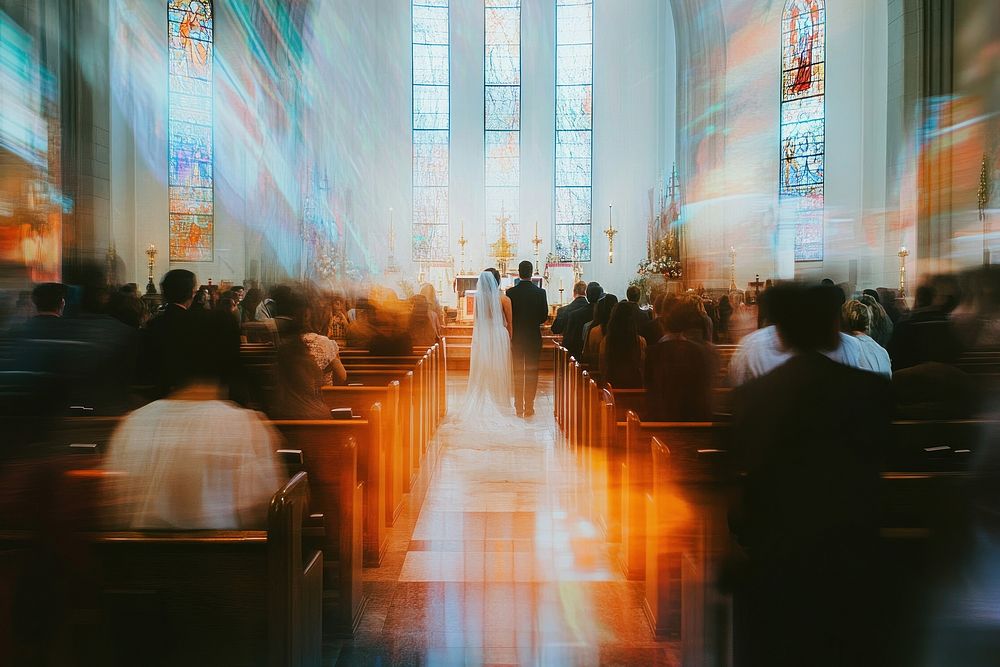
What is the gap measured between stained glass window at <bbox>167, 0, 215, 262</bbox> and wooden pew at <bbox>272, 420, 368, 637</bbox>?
45.0ft

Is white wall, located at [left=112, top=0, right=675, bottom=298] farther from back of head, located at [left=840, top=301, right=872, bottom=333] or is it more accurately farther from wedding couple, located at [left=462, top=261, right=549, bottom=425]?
back of head, located at [left=840, top=301, right=872, bottom=333]

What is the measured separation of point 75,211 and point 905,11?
12193mm

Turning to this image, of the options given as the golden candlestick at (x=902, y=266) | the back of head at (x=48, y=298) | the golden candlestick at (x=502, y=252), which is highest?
the golden candlestick at (x=502, y=252)

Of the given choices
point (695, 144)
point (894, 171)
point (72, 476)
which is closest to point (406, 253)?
point (695, 144)

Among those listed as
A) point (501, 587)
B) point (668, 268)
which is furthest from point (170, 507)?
point (668, 268)

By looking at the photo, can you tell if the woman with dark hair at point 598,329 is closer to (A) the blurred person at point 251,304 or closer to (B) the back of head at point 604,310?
(B) the back of head at point 604,310

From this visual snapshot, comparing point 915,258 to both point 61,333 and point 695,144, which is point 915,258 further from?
point 61,333

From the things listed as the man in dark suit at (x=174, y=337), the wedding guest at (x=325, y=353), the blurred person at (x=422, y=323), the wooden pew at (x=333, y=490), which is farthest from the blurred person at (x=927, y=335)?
the blurred person at (x=422, y=323)

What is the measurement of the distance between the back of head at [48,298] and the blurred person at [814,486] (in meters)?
3.41

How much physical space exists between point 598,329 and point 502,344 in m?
1.65

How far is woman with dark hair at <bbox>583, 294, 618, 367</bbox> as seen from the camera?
6656mm

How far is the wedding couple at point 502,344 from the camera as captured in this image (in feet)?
26.6

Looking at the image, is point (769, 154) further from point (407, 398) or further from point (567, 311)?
point (407, 398)

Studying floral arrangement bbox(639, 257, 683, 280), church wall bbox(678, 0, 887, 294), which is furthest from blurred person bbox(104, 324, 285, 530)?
floral arrangement bbox(639, 257, 683, 280)
